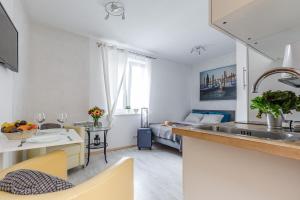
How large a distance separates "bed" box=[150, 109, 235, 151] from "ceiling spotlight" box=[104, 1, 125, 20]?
211cm

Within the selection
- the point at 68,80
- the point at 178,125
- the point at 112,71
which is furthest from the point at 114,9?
the point at 178,125

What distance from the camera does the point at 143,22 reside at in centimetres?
274

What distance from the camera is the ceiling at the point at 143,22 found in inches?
91.0

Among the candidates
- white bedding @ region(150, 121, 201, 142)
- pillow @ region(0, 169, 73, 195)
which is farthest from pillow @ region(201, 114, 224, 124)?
pillow @ region(0, 169, 73, 195)

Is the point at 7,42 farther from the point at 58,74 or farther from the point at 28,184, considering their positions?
the point at 58,74

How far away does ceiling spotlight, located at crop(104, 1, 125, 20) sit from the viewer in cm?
224

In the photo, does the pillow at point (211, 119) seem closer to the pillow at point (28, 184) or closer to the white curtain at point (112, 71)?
the white curtain at point (112, 71)

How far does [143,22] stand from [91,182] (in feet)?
8.55

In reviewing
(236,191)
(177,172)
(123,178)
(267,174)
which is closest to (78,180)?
(177,172)

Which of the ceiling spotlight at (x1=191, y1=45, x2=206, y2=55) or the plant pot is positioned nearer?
the plant pot

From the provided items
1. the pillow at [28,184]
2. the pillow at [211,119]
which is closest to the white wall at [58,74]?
the pillow at [28,184]

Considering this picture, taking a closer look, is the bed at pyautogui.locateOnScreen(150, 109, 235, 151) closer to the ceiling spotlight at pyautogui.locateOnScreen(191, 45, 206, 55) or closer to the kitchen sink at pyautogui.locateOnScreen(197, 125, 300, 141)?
the ceiling spotlight at pyautogui.locateOnScreen(191, 45, 206, 55)

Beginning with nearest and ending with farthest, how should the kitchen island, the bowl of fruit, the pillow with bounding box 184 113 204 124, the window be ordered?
the kitchen island
the bowl of fruit
the window
the pillow with bounding box 184 113 204 124

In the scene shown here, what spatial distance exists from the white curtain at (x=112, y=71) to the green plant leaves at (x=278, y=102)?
294 cm
